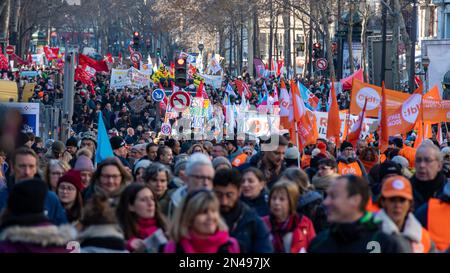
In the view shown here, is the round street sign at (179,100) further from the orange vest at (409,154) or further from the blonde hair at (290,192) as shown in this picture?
the blonde hair at (290,192)

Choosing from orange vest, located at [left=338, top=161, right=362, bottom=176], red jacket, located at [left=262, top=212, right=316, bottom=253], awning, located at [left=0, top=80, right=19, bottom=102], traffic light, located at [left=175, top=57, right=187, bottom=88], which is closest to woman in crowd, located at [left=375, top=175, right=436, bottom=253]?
red jacket, located at [left=262, top=212, right=316, bottom=253]

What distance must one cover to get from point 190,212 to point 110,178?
106 inches

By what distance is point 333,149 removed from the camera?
17.3 m

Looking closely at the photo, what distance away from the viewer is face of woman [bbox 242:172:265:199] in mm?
9148

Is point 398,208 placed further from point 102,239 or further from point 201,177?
point 102,239

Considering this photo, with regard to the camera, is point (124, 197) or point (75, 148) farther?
point (75, 148)

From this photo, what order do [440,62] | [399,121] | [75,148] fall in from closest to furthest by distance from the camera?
[75,148], [399,121], [440,62]

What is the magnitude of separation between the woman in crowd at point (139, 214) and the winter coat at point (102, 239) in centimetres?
51

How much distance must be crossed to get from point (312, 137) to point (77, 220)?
9350 millimetres

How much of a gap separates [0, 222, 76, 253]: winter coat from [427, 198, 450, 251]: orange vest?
2381 millimetres

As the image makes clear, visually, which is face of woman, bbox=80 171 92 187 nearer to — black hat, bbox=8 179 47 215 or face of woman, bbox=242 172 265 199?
face of woman, bbox=242 172 265 199
